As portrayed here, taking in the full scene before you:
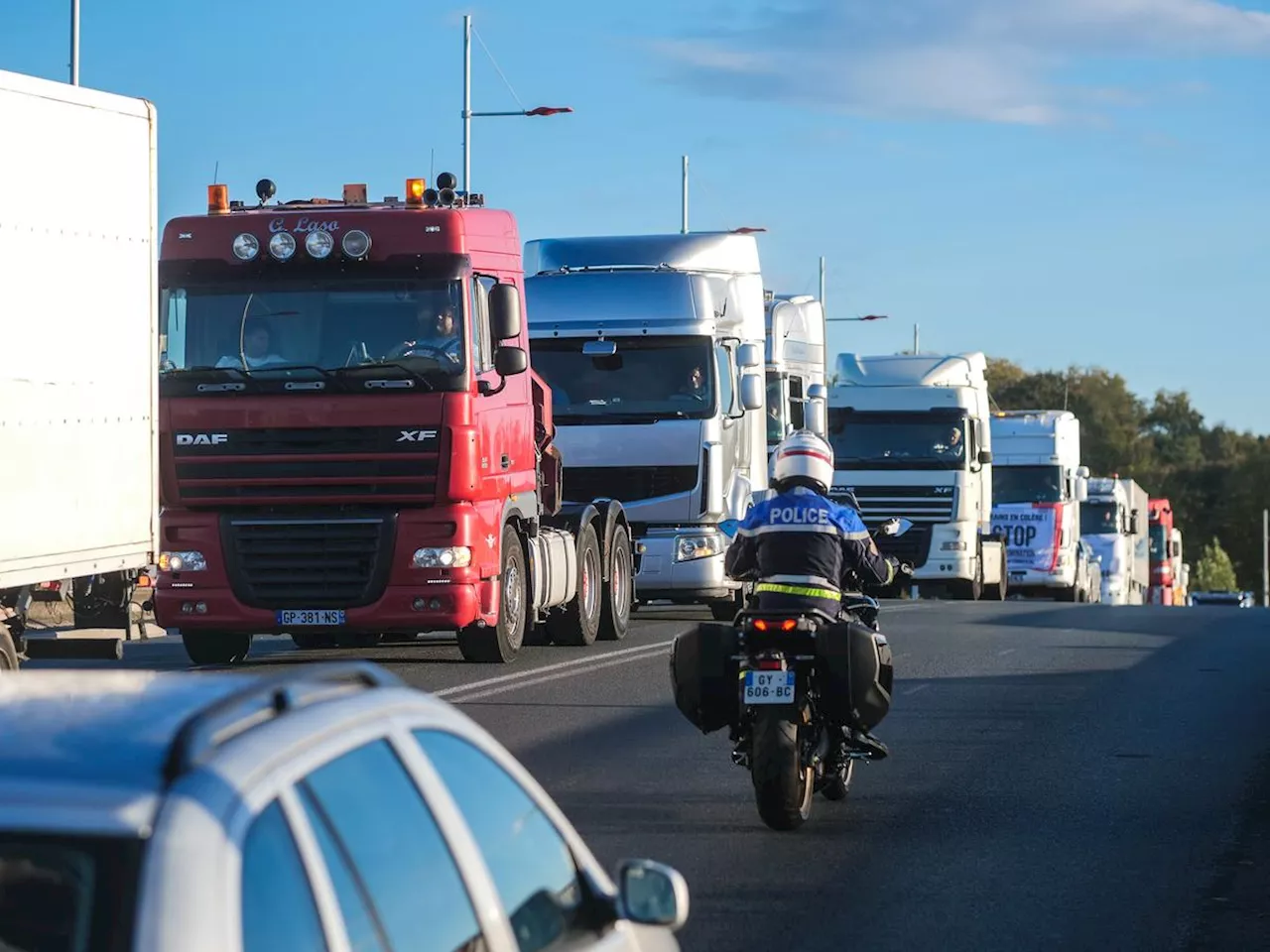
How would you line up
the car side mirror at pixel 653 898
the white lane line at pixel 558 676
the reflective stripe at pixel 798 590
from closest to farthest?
the car side mirror at pixel 653 898 → the reflective stripe at pixel 798 590 → the white lane line at pixel 558 676

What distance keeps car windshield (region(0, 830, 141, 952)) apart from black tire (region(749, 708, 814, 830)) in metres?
6.85

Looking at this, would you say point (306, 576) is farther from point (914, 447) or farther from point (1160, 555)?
point (1160, 555)

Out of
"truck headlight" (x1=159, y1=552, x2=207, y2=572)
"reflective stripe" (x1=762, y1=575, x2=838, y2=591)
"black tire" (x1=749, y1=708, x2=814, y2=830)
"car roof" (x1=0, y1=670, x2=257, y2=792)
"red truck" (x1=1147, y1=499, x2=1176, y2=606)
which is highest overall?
"car roof" (x1=0, y1=670, x2=257, y2=792)

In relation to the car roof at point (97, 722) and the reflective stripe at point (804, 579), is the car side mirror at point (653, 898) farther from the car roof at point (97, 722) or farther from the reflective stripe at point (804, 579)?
the reflective stripe at point (804, 579)

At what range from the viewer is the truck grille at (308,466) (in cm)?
1648

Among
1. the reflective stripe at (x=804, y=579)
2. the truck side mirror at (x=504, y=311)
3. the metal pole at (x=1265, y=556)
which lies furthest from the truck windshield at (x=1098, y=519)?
the metal pole at (x=1265, y=556)

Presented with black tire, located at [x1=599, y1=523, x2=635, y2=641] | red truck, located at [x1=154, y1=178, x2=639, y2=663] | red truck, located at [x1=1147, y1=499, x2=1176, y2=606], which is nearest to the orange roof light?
red truck, located at [x1=154, y1=178, x2=639, y2=663]

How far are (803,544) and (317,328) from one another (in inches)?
292

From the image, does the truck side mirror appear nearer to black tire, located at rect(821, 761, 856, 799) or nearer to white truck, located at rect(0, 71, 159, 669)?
white truck, located at rect(0, 71, 159, 669)

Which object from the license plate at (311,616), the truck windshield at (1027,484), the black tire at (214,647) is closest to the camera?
the license plate at (311,616)

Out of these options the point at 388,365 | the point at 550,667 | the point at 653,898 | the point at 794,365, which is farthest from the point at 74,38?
the point at 653,898

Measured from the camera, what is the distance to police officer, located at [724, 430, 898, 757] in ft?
32.6

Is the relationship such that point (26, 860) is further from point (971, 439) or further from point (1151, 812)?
point (971, 439)

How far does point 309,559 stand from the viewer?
16.8 m
